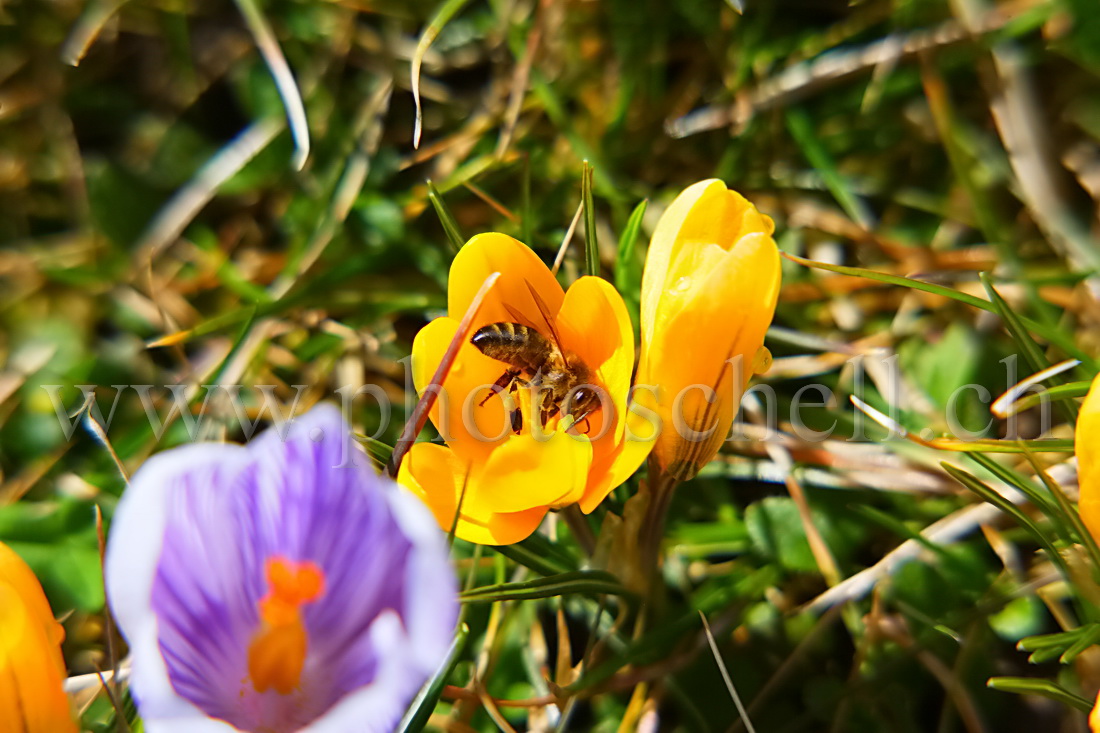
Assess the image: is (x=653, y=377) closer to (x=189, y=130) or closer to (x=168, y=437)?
(x=168, y=437)

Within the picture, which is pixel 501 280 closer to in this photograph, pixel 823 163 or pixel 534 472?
pixel 534 472

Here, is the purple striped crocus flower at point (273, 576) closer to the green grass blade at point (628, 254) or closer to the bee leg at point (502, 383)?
the bee leg at point (502, 383)

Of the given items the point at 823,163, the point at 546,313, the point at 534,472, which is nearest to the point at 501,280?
the point at 546,313

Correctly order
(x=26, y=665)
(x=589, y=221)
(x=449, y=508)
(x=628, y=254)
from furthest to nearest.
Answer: (x=628, y=254)
(x=589, y=221)
(x=449, y=508)
(x=26, y=665)

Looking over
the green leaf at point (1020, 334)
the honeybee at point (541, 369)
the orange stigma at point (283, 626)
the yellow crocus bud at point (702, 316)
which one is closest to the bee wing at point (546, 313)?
the honeybee at point (541, 369)

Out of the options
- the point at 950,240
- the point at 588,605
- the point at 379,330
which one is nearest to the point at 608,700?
the point at 588,605

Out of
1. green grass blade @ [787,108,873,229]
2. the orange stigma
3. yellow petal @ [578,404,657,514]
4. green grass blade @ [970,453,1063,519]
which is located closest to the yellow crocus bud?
yellow petal @ [578,404,657,514]
